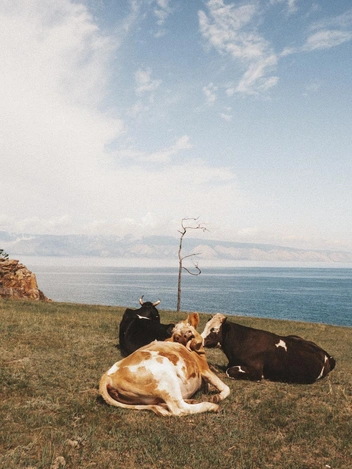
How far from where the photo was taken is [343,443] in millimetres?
5496

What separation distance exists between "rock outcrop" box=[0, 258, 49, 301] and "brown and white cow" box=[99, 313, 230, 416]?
2695 centimetres

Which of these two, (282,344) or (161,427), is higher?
(282,344)

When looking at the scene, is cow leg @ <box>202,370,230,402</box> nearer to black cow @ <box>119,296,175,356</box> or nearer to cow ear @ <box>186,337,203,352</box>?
cow ear @ <box>186,337,203,352</box>

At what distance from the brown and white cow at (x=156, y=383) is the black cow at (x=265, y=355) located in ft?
7.09

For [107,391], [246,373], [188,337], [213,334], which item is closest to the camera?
[107,391]

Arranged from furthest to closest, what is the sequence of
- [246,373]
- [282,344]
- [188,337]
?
[282,344]
[246,373]
[188,337]

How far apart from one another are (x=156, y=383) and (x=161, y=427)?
75 cm

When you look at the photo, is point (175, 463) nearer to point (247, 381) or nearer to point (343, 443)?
point (343, 443)

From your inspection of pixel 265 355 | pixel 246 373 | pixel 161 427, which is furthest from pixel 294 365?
pixel 161 427

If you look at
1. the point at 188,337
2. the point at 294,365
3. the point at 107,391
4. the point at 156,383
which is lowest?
the point at 294,365

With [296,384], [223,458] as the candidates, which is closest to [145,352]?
[223,458]

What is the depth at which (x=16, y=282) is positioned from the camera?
3225 centimetres

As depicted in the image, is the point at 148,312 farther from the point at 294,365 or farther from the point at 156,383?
the point at 156,383

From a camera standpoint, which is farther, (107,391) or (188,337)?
(188,337)
